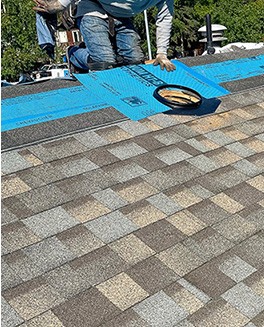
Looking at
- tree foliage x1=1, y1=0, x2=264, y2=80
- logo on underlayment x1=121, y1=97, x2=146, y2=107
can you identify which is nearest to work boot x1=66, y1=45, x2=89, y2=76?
logo on underlayment x1=121, y1=97, x2=146, y2=107

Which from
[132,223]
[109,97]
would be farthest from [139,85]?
[132,223]

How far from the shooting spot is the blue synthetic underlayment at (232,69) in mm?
6608

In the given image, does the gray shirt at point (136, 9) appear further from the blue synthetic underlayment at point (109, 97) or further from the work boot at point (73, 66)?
the work boot at point (73, 66)

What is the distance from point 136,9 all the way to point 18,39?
2995cm

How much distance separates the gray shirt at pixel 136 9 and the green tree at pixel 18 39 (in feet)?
89.6

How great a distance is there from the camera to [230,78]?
6.62 meters

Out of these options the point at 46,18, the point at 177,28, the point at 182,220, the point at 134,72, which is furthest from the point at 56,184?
the point at 177,28

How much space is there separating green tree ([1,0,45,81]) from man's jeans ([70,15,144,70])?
2700cm

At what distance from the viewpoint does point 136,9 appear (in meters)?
6.36

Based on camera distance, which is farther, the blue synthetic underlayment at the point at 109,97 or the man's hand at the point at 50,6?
the man's hand at the point at 50,6

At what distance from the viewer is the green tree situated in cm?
3281

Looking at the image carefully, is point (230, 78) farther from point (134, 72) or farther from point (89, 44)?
point (89, 44)

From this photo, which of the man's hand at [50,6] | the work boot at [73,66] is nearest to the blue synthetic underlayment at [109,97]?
the man's hand at [50,6]

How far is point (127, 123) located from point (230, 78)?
2306mm
